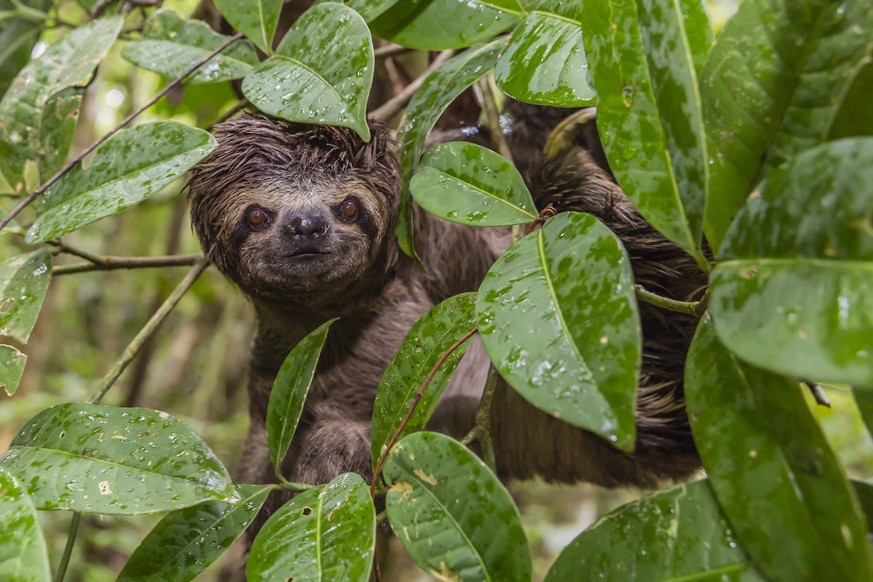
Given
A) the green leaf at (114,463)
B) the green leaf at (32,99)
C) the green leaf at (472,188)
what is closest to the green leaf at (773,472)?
the green leaf at (472,188)

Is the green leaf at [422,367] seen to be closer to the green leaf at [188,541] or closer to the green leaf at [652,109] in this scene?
the green leaf at [188,541]

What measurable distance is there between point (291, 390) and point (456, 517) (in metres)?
0.58

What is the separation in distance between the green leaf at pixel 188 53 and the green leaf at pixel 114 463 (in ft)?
3.06

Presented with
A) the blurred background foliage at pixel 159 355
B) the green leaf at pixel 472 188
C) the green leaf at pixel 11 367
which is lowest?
the blurred background foliage at pixel 159 355

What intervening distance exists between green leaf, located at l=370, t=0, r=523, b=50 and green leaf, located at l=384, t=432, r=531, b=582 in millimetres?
905

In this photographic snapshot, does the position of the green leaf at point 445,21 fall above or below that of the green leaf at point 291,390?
above

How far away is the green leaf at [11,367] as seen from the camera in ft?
5.16

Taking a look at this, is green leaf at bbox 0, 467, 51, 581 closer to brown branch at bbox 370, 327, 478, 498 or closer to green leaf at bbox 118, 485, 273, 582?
green leaf at bbox 118, 485, 273, 582

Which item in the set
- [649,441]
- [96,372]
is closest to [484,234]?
[649,441]

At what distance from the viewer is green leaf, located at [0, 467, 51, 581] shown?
1.05 meters

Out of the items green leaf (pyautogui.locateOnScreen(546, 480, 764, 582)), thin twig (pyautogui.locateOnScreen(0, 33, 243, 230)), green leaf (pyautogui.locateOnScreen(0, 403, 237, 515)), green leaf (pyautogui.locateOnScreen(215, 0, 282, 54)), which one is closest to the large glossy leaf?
green leaf (pyautogui.locateOnScreen(546, 480, 764, 582))

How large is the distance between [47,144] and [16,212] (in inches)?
15.1

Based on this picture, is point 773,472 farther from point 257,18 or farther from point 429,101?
point 257,18

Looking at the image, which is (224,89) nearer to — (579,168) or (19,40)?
(19,40)
